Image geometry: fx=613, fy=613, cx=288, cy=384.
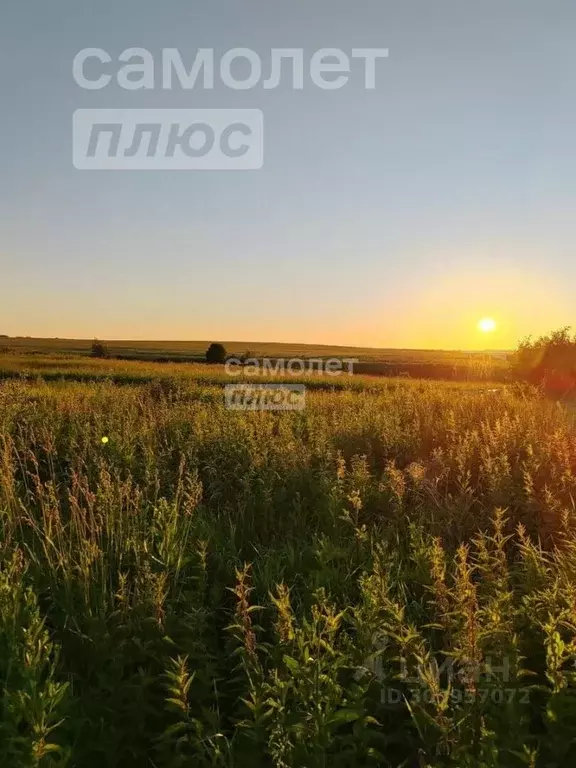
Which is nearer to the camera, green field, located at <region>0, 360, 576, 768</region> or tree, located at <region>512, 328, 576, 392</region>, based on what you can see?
green field, located at <region>0, 360, 576, 768</region>

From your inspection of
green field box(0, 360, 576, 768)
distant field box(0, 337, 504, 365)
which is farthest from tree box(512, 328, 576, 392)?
green field box(0, 360, 576, 768)

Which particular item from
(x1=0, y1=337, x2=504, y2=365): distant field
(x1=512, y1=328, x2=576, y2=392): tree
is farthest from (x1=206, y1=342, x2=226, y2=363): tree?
(x1=512, y1=328, x2=576, y2=392): tree

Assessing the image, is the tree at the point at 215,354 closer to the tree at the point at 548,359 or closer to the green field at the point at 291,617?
the tree at the point at 548,359

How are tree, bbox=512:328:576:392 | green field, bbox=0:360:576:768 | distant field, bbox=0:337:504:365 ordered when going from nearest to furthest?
green field, bbox=0:360:576:768 → tree, bbox=512:328:576:392 → distant field, bbox=0:337:504:365

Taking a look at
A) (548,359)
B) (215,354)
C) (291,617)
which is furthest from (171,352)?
(291,617)

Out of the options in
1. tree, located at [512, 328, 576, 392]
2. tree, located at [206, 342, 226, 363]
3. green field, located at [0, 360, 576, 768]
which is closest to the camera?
green field, located at [0, 360, 576, 768]

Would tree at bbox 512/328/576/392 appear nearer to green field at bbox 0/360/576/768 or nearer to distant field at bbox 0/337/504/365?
distant field at bbox 0/337/504/365

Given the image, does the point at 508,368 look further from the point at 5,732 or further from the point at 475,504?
the point at 5,732

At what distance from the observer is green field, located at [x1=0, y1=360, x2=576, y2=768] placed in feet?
8.26

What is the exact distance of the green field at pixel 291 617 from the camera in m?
2.52

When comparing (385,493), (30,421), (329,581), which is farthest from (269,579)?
(30,421)

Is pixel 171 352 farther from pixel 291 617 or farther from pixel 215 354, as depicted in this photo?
pixel 291 617

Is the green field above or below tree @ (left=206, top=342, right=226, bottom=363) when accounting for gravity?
below

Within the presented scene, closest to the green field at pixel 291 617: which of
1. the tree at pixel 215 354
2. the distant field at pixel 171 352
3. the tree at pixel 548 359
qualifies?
the distant field at pixel 171 352
